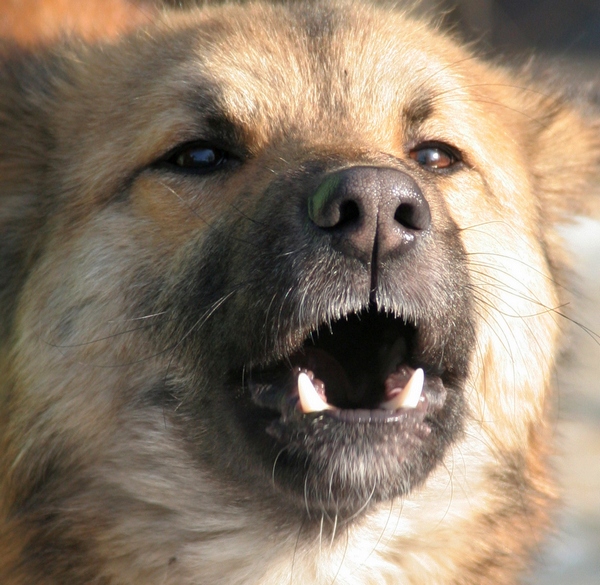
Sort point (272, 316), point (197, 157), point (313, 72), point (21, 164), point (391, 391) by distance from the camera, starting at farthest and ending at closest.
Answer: point (21, 164) < point (313, 72) < point (197, 157) < point (391, 391) < point (272, 316)

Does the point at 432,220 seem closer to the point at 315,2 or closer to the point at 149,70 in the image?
the point at 149,70

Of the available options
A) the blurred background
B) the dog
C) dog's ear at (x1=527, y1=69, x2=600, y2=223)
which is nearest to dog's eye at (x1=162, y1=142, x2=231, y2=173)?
the dog

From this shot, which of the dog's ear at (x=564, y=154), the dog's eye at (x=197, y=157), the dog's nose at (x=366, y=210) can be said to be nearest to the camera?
the dog's nose at (x=366, y=210)

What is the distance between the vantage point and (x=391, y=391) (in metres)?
2.40

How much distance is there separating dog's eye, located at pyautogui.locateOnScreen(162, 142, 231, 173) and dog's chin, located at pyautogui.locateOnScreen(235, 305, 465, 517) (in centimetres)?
65

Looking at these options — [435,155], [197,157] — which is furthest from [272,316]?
[435,155]

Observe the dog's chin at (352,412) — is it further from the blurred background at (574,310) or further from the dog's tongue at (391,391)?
the blurred background at (574,310)

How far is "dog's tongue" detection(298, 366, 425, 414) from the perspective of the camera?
88.4 inches

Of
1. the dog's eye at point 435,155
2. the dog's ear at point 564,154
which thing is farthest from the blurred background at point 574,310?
the dog's eye at point 435,155

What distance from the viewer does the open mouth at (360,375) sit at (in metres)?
2.32

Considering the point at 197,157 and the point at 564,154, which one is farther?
the point at 564,154

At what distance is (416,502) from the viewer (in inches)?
109

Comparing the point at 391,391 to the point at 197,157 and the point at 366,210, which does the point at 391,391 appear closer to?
the point at 366,210

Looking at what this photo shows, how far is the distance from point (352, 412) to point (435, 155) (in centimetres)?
103
